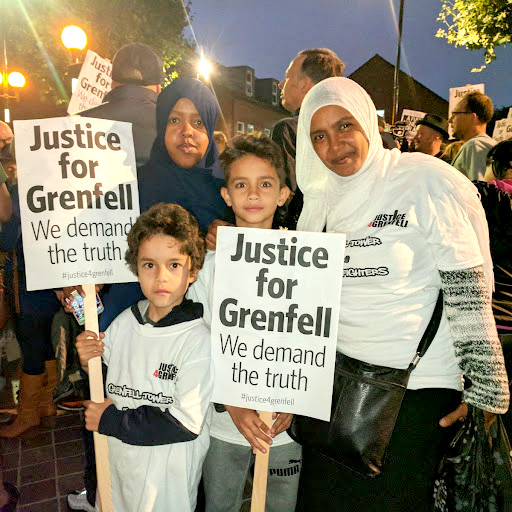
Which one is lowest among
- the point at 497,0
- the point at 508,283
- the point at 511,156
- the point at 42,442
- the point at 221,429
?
Answer: the point at 42,442

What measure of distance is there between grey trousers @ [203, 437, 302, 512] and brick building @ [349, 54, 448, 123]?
34.4 metres

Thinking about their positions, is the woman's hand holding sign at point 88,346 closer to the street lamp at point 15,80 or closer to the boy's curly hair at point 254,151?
the boy's curly hair at point 254,151

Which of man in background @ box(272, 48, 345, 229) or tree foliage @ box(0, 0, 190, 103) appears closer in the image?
man in background @ box(272, 48, 345, 229)

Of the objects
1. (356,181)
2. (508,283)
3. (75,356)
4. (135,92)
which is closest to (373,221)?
(356,181)

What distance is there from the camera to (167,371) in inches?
78.4

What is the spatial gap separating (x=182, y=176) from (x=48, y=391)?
9.59 ft

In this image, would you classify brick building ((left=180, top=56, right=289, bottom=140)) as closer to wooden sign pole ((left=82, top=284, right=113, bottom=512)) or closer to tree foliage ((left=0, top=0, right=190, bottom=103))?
tree foliage ((left=0, top=0, right=190, bottom=103))

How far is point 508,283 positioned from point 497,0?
1164 cm

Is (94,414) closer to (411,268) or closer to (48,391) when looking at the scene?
(411,268)

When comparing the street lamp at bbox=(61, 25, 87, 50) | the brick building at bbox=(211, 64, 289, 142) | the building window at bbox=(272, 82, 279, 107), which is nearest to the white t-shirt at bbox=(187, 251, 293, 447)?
the street lamp at bbox=(61, 25, 87, 50)

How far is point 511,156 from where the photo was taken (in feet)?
9.71

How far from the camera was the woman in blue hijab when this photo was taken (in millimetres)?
2549

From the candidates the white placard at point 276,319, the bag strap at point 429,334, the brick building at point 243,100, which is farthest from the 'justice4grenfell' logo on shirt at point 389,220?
the brick building at point 243,100

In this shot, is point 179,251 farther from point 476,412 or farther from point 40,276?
point 476,412
